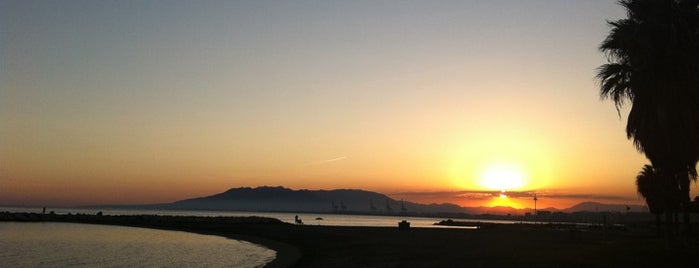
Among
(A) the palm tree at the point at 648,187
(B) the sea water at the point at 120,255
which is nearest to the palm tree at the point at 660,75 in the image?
(A) the palm tree at the point at 648,187

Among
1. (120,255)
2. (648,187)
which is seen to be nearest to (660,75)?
(648,187)

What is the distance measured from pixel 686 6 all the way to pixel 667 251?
33.1 ft

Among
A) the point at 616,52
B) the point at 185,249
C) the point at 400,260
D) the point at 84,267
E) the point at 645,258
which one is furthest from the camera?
the point at 185,249

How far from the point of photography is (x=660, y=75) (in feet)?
82.6

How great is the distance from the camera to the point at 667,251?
25.6 metres

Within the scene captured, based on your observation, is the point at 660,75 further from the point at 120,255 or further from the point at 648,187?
the point at 120,255

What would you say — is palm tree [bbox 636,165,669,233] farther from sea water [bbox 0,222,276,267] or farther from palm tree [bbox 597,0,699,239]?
sea water [bbox 0,222,276,267]

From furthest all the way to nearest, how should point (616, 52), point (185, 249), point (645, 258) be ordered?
point (185, 249)
point (616, 52)
point (645, 258)

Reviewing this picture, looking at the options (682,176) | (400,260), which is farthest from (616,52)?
(400,260)

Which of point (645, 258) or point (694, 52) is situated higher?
point (694, 52)

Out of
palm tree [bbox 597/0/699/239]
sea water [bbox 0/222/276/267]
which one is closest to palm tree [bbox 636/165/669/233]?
palm tree [bbox 597/0/699/239]

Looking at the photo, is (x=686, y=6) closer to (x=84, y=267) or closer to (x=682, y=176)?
(x=682, y=176)

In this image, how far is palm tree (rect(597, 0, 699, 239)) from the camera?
2484 centimetres

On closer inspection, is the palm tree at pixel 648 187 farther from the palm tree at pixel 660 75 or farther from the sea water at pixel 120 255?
the sea water at pixel 120 255
